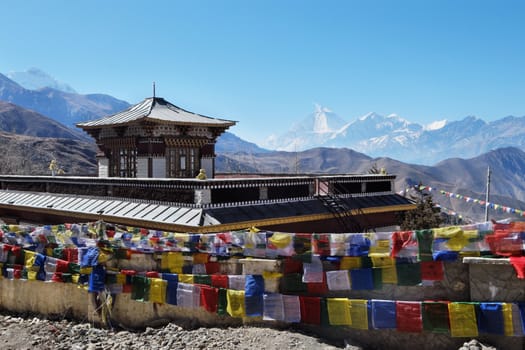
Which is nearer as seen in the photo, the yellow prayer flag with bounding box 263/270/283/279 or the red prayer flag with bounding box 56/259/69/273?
the yellow prayer flag with bounding box 263/270/283/279

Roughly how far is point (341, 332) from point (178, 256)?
420 cm

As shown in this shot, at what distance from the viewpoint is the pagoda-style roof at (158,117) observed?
77.7ft

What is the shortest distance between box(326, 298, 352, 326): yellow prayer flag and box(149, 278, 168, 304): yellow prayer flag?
152 inches

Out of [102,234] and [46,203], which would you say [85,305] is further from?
[46,203]

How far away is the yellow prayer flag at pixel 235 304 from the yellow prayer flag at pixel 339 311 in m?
1.82

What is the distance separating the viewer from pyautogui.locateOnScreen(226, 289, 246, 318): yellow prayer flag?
1030 cm

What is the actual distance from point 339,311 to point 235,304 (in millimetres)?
2201

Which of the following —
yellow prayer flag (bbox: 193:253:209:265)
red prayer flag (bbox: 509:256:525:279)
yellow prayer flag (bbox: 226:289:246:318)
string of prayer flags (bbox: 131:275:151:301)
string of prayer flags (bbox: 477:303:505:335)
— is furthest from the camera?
string of prayer flags (bbox: 131:275:151:301)

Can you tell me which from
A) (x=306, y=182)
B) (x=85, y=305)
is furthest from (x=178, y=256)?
(x=306, y=182)

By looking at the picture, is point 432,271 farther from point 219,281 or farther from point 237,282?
point 219,281

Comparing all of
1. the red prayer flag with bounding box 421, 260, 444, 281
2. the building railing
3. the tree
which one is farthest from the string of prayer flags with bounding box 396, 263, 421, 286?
the tree

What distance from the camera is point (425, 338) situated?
357 inches

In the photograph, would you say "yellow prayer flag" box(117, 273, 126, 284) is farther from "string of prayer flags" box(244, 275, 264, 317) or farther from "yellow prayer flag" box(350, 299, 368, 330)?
"yellow prayer flag" box(350, 299, 368, 330)

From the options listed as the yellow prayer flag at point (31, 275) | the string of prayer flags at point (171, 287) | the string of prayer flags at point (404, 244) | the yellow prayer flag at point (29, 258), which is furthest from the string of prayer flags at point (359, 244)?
the yellow prayer flag at point (29, 258)
